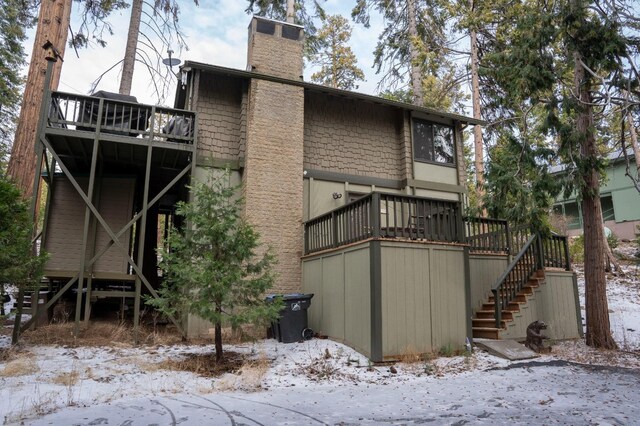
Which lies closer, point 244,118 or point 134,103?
point 134,103

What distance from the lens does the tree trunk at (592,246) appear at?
8.62 metres

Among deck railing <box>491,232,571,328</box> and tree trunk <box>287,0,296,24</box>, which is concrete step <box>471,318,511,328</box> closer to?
deck railing <box>491,232,571,328</box>

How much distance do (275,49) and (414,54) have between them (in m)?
8.78

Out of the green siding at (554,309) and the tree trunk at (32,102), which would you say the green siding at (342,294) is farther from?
the tree trunk at (32,102)

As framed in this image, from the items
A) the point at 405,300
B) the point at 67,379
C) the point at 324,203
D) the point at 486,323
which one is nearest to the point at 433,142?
the point at 324,203

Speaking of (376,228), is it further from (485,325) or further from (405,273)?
(485,325)

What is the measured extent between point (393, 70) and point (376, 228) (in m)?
13.8

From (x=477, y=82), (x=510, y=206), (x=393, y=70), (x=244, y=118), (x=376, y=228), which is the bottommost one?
(x=376, y=228)

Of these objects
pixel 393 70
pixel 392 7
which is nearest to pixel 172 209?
pixel 393 70

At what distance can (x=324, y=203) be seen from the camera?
419 inches

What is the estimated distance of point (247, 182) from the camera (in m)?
9.46

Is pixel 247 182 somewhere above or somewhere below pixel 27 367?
above

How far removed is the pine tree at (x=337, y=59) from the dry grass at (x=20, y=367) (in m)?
20.3

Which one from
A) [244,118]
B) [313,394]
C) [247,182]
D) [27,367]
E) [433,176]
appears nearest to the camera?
[313,394]
